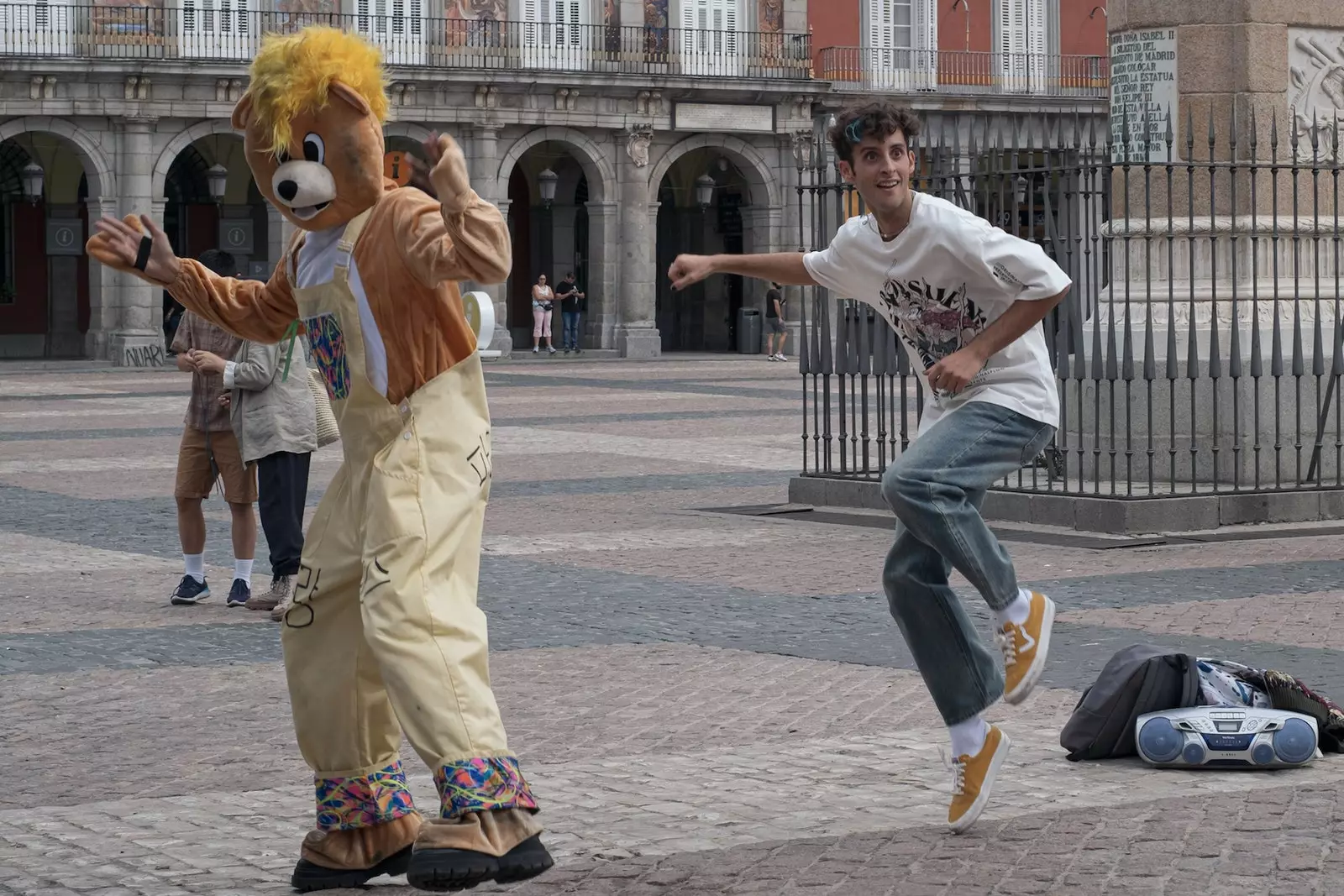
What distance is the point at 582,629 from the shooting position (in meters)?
8.21

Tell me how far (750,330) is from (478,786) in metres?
36.7

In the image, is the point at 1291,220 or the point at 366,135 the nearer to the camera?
the point at 366,135

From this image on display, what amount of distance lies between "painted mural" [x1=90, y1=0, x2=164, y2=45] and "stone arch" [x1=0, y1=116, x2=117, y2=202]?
1.42m

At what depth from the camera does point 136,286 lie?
114 ft

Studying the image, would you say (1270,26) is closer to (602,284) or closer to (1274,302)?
(1274,302)

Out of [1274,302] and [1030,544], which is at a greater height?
[1274,302]

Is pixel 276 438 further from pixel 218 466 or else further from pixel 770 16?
pixel 770 16

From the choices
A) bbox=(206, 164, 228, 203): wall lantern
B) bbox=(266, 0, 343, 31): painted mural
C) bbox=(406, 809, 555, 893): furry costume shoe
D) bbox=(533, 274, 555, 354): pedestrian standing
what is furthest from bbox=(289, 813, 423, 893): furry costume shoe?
bbox=(533, 274, 555, 354): pedestrian standing

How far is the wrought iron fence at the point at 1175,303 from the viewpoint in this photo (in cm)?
1117

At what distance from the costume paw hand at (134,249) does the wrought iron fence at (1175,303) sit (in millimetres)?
6625

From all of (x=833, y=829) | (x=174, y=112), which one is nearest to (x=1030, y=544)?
(x=833, y=829)

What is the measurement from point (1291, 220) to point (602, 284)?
27.2m

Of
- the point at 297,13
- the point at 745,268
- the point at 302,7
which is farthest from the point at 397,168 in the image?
the point at 297,13

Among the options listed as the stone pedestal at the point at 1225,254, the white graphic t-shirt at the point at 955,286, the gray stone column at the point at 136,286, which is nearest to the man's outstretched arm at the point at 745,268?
the white graphic t-shirt at the point at 955,286
